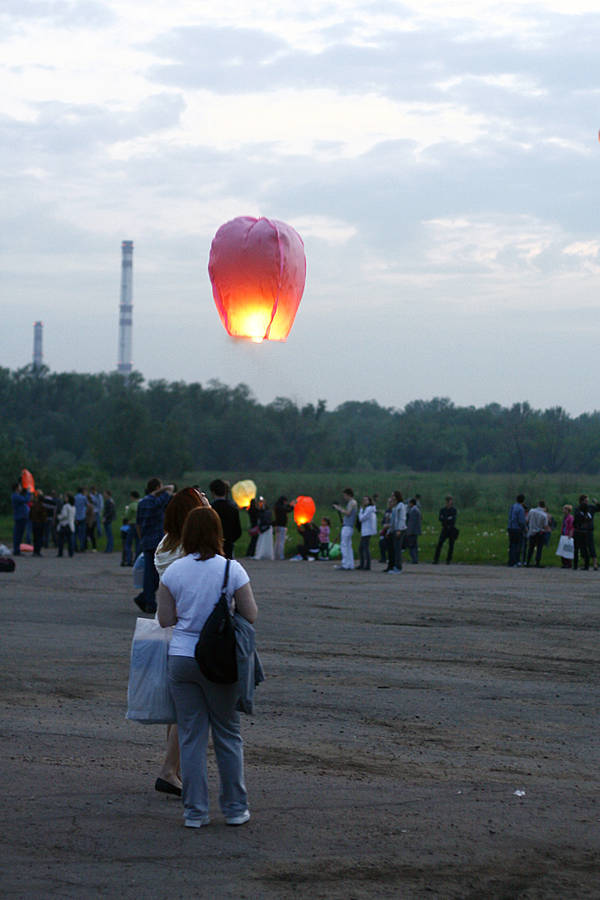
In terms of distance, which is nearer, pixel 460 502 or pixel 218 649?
pixel 218 649

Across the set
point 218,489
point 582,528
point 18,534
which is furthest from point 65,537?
point 218,489

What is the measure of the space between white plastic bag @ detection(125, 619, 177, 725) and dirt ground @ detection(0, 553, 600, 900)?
54 centimetres

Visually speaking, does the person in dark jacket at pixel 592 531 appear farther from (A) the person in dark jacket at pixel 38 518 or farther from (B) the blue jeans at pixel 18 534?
(B) the blue jeans at pixel 18 534

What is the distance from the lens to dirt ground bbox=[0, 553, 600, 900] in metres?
5.01

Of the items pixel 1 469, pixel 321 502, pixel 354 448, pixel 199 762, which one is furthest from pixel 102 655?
pixel 354 448

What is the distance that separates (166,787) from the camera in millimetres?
6312

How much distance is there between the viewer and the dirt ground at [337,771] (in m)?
5.01

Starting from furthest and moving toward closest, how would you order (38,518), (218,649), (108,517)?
(108,517) < (38,518) < (218,649)

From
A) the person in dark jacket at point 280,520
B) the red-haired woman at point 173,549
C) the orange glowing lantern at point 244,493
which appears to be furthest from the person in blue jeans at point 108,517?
the red-haired woman at point 173,549

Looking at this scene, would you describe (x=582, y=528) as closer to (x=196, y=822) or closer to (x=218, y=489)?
(x=218, y=489)

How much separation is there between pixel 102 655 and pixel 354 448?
8152cm

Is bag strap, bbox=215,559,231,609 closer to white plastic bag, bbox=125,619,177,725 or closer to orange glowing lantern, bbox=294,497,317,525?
white plastic bag, bbox=125,619,177,725

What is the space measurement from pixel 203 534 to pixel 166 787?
5.19 ft

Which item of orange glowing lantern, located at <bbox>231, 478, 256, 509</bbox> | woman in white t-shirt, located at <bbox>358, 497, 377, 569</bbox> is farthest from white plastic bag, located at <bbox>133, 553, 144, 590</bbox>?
orange glowing lantern, located at <bbox>231, 478, 256, 509</bbox>
